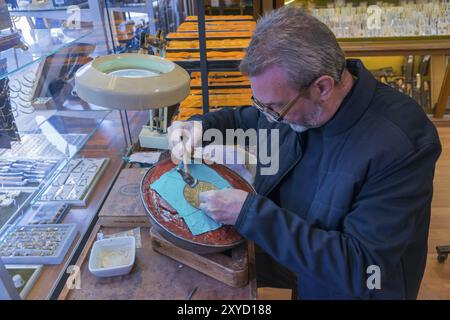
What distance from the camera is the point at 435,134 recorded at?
0.94m

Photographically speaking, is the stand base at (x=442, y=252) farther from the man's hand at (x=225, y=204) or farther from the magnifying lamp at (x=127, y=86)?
the magnifying lamp at (x=127, y=86)

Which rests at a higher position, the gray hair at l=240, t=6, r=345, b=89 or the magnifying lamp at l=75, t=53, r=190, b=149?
the gray hair at l=240, t=6, r=345, b=89

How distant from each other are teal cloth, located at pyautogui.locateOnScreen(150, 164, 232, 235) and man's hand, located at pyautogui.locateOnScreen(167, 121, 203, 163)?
0.07m

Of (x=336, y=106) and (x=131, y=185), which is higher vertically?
(x=336, y=106)

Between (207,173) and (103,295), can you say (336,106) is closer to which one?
(207,173)

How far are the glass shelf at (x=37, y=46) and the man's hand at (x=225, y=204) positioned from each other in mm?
639

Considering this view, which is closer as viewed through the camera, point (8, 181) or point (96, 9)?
point (8, 181)

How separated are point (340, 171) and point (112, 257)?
71 centimetres

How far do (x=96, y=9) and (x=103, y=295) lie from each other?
1.23 m

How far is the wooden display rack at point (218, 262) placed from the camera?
91cm

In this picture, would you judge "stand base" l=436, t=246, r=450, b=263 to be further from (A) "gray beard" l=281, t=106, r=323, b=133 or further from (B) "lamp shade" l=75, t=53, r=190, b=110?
(B) "lamp shade" l=75, t=53, r=190, b=110

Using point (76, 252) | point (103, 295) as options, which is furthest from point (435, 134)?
point (76, 252)

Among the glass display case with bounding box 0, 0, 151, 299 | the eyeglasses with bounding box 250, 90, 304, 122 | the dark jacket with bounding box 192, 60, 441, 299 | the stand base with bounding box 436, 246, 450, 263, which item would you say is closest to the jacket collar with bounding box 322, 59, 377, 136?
the dark jacket with bounding box 192, 60, 441, 299

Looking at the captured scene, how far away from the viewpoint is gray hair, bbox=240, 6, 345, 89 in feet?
2.76
